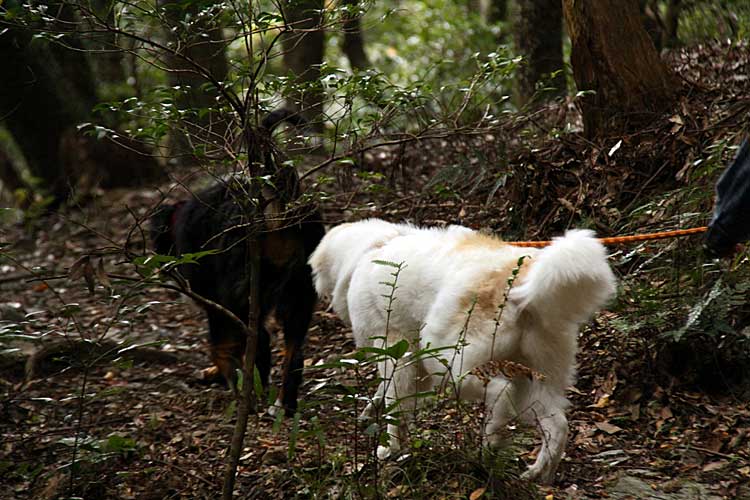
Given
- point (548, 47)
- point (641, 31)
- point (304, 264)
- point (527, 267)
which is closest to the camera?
point (527, 267)

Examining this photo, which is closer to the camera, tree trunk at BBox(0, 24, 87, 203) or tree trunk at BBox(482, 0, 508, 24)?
tree trunk at BBox(0, 24, 87, 203)

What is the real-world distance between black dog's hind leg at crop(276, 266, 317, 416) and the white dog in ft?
3.82

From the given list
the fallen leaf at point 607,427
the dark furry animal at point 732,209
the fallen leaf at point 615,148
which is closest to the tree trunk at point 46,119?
the fallen leaf at point 615,148

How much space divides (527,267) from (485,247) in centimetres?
38

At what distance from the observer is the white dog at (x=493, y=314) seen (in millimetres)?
3121

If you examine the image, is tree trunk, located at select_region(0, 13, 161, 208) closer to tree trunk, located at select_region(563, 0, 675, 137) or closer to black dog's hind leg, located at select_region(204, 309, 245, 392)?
black dog's hind leg, located at select_region(204, 309, 245, 392)

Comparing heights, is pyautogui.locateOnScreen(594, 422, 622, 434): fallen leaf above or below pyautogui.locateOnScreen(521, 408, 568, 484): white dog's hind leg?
below

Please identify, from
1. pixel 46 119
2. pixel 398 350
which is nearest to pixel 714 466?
pixel 398 350

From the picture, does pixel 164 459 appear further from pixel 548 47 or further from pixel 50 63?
pixel 50 63

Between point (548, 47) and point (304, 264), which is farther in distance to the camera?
point (548, 47)

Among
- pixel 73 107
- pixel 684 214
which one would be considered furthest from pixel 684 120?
pixel 73 107

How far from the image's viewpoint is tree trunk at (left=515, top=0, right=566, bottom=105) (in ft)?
26.9

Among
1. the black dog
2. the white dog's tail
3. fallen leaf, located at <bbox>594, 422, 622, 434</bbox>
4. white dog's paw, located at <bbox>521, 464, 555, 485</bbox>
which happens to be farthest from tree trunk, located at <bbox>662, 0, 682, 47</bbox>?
white dog's paw, located at <bbox>521, 464, 555, 485</bbox>

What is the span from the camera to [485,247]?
147 inches
